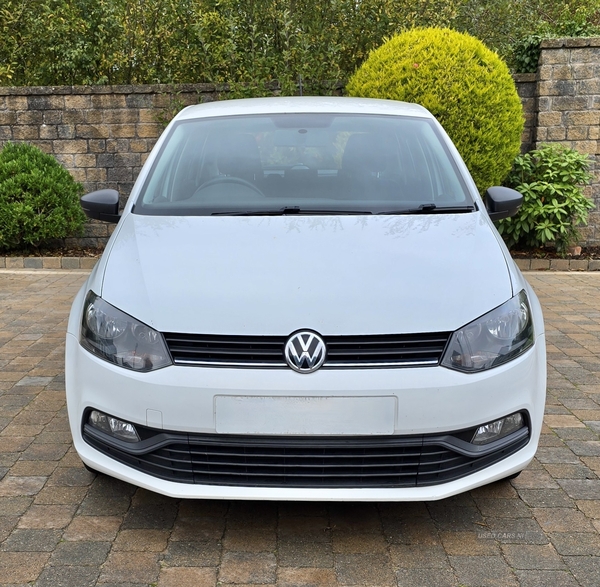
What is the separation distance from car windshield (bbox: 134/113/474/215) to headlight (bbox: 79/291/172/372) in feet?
2.79

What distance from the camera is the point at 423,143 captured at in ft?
12.5

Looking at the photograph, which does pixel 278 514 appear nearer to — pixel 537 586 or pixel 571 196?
pixel 537 586

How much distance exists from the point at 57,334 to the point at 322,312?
3.60 m

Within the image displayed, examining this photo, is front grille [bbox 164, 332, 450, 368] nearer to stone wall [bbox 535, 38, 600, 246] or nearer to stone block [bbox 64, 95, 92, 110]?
stone wall [bbox 535, 38, 600, 246]

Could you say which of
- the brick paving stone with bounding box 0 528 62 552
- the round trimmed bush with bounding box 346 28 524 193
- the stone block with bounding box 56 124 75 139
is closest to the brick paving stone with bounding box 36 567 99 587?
the brick paving stone with bounding box 0 528 62 552

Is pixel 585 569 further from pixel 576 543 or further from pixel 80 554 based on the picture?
pixel 80 554

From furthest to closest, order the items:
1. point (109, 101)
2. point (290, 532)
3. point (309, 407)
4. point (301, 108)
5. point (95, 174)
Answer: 1. point (95, 174)
2. point (109, 101)
3. point (301, 108)
4. point (290, 532)
5. point (309, 407)

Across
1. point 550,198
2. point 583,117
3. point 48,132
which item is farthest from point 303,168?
point 48,132

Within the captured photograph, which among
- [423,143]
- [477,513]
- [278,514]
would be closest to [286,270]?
[278,514]

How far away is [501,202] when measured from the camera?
3.81 m

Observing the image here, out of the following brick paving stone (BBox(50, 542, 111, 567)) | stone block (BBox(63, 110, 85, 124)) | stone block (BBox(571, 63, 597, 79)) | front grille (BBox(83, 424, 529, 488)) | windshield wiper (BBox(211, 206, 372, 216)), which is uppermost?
stone block (BBox(571, 63, 597, 79))

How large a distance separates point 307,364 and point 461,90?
603 cm

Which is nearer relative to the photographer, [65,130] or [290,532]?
[290,532]

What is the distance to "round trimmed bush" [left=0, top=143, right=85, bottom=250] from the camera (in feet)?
26.5
